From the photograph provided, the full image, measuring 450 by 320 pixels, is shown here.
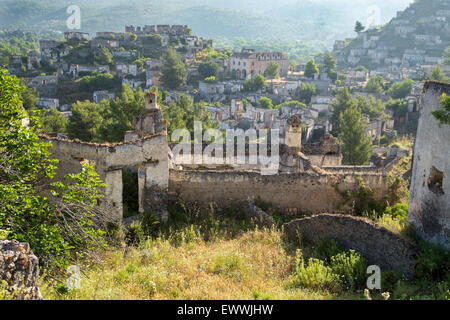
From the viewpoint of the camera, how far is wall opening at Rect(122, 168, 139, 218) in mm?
12375

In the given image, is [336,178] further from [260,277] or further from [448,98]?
[260,277]

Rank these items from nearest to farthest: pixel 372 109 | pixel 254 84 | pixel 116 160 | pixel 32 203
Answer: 1. pixel 32 203
2. pixel 116 160
3. pixel 372 109
4. pixel 254 84

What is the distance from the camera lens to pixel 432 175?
397 inches

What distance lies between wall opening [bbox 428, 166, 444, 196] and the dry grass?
3.58 m

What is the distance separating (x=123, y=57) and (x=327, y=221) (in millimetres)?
78552

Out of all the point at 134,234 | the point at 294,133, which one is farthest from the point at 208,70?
the point at 134,234

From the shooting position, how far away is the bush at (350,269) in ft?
28.3

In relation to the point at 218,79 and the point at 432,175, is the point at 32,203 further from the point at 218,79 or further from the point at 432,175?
the point at 218,79

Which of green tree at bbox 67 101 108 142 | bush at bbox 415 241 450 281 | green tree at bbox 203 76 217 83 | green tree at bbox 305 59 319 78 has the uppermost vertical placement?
bush at bbox 415 241 450 281

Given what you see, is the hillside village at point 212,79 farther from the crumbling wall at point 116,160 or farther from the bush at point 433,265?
the bush at point 433,265

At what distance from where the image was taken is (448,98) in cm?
909

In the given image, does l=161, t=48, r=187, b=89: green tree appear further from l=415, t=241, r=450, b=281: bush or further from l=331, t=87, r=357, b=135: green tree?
l=415, t=241, r=450, b=281: bush

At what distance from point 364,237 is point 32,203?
22.5 ft

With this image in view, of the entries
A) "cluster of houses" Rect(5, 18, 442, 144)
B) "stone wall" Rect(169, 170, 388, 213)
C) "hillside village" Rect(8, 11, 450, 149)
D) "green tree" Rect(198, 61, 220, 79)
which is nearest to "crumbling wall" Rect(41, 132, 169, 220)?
"stone wall" Rect(169, 170, 388, 213)
